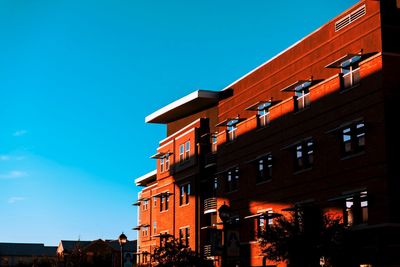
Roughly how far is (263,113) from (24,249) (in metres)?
145

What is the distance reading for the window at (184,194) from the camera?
6081cm

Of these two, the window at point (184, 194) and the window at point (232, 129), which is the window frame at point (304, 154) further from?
the window at point (184, 194)

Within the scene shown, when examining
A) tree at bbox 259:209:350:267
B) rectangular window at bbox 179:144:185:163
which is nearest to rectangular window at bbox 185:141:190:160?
rectangular window at bbox 179:144:185:163

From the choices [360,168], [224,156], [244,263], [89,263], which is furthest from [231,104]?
[89,263]

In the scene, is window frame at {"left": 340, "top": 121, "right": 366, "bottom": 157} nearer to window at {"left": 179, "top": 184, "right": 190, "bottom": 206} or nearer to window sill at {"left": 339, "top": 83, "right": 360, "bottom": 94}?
window sill at {"left": 339, "top": 83, "right": 360, "bottom": 94}

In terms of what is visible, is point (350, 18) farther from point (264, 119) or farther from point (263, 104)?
point (264, 119)

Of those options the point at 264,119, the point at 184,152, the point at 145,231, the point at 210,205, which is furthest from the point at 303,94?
the point at 145,231

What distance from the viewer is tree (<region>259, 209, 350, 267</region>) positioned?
31.8 metres

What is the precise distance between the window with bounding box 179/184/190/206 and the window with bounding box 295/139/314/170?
20.8 meters

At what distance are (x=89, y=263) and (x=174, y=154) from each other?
23.3 m

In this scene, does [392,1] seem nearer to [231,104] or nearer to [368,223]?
[368,223]

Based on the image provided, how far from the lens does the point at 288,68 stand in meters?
42.8

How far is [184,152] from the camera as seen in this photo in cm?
6184

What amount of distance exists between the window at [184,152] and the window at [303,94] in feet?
66.9
